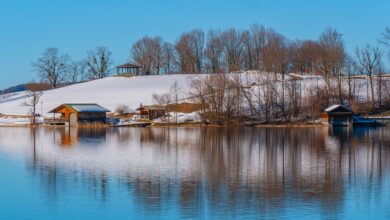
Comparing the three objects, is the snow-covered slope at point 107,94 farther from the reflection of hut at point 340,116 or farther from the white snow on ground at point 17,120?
the reflection of hut at point 340,116

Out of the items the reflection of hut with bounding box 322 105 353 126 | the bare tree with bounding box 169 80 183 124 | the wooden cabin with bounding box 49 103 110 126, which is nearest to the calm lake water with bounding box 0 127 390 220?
the reflection of hut with bounding box 322 105 353 126

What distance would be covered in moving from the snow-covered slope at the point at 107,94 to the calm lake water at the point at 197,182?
53983mm

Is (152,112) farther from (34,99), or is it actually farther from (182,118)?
(34,99)

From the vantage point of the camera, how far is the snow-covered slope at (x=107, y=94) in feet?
312

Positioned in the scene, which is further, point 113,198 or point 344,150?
point 344,150

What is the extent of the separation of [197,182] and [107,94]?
255 ft

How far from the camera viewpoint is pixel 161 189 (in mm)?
23859

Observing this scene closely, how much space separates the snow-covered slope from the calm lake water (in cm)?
5398

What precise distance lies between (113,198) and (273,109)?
6036 cm

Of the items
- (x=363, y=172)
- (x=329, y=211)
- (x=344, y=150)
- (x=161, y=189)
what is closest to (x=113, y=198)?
(x=161, y=189)

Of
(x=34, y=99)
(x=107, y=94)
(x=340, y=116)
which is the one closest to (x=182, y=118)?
(x=340, y=116)

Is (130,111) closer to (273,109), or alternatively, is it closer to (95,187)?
(273,109)

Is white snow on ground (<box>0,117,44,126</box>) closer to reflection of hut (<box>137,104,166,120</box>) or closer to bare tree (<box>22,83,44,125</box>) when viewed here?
bare tree (<box>22,83,44,125</box>)

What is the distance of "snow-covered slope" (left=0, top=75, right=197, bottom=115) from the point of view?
9506 centimetres
